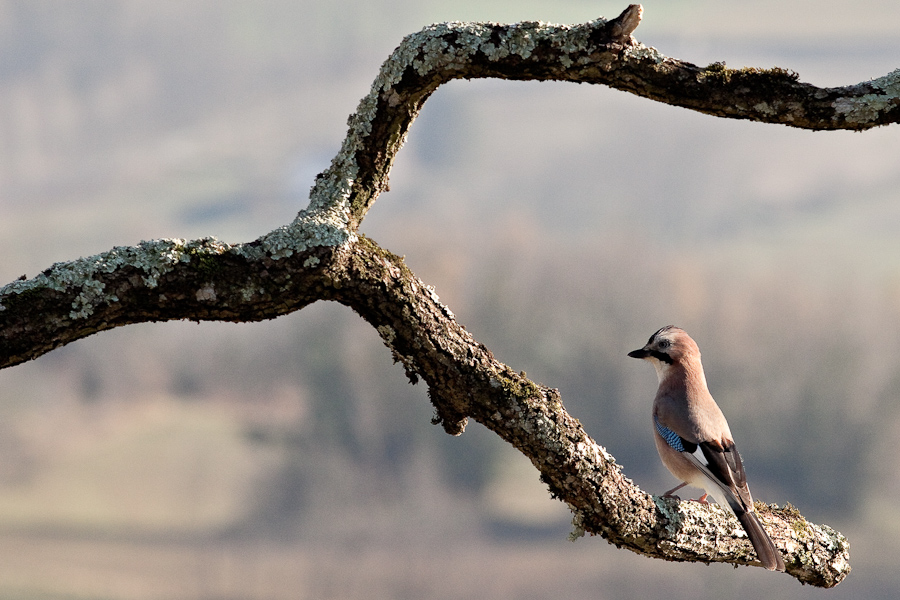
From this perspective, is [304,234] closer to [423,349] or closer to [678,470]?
[423,349]

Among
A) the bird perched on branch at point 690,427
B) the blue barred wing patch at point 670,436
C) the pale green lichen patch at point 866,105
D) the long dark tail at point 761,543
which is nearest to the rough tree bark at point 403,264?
the pale green lichen patch at point 866,105

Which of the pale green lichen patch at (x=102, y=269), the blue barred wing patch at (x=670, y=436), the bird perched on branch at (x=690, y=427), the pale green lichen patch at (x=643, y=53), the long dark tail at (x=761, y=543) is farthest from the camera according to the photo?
the blue barred wing patch at (x=670, y=436)

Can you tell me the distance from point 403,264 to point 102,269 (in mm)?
1596

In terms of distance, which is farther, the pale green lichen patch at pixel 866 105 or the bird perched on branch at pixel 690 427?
the bird perched on branch at pixel 690 427

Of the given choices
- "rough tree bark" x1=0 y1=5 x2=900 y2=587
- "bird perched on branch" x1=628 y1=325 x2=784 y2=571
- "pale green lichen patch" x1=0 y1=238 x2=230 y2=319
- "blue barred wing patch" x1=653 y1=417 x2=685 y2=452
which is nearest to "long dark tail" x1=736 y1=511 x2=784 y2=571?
"bird perched on branch" x1=628 y1=325 x2=784 y2=571

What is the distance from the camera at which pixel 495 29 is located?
4.38 metres

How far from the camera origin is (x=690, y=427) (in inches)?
264

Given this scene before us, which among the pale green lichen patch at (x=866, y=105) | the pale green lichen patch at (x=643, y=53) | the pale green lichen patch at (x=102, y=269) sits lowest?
the pale green lichen patch at (x=102, y=269)

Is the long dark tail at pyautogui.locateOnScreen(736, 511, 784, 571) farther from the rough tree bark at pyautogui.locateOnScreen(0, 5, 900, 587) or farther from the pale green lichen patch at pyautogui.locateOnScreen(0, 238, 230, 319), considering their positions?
the pale green lichen patch at pyautogui.locateOnScreen(0, 238, 230, 319)

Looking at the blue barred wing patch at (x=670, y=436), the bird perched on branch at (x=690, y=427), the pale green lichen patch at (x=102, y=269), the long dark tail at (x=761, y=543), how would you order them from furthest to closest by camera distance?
the blue barred wing patch at (x=670, y=436), the bird perched on branch at (x=690, y=427), the long dark tail at (x=761, y=543), the pale green lichen patch at (x=102, y=269)

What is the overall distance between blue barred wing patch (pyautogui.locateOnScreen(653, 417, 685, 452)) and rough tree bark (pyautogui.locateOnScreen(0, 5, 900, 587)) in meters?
2.23

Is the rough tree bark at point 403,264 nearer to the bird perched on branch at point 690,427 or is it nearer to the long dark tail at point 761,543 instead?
the long dark tail at point 761,543

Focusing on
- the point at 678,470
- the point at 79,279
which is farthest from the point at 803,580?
the point at 79,279

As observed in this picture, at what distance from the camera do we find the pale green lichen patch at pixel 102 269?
4.11m
